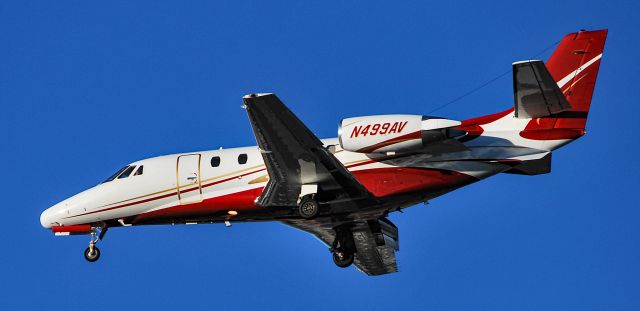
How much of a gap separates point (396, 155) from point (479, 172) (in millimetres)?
2151

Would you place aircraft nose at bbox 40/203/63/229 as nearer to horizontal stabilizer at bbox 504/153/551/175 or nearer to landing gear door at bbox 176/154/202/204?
landing gear door at bbox 176/154/202/204

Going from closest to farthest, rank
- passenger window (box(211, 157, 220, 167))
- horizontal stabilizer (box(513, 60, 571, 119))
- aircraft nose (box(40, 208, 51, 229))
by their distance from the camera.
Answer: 1. horizontal stabilizer (box(513, 60, 571, 119))
2. passenger window (box(211, 157, 220, 167))
3. aircraft nose (box(40, 208, 51, 229))

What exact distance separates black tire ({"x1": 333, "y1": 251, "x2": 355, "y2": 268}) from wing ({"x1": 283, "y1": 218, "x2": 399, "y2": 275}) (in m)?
0.65

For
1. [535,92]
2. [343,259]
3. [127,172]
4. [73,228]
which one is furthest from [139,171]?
[535,92]

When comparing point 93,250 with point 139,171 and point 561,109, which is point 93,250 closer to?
point 139,171

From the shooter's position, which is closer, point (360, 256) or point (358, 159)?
point (358, 159)

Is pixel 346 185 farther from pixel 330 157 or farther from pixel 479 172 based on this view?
Result: pixel 479 172

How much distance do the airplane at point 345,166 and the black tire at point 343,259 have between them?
0.09 ft

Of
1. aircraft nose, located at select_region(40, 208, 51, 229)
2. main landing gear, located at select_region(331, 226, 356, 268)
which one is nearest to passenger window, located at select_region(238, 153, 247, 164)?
main landing gear, located at select_region(331, 226, 356, 268)

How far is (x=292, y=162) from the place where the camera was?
93.7 feet

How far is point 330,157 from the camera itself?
1120 inches

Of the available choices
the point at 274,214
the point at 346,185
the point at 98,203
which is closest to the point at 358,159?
the point at 346,185

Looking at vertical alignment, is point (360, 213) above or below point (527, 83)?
below

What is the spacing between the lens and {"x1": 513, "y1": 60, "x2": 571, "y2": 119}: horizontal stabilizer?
84.3ft
